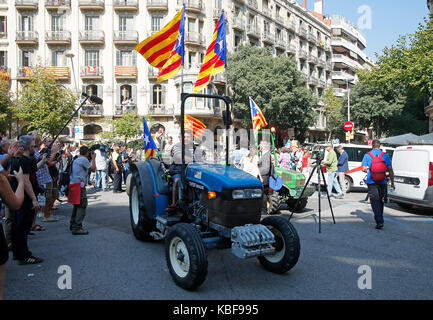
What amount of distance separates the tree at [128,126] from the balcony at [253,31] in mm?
17604

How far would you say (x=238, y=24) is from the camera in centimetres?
3600

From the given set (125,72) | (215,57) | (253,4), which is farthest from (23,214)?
(253,4)

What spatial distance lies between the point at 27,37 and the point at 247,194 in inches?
1388

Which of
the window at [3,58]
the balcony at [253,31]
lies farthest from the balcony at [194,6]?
the window at [3,58]

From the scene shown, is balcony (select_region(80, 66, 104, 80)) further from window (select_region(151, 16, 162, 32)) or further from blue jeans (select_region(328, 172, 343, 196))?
blue jeans (select_region(328, 172, 343, 196))

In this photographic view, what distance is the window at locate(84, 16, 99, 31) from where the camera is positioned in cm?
3222

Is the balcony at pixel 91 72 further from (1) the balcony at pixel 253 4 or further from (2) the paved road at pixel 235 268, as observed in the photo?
(2) the paved road at pixel 235 268

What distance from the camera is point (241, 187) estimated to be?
4.15 metres

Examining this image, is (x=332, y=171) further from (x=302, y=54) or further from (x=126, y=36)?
(x=302, y=54)

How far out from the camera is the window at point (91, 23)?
1268 inches

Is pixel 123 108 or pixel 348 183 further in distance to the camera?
pixel 123 108

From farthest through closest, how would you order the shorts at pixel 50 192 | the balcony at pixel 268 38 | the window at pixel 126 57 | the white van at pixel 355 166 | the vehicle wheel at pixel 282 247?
the balcony at pixel 268 38
the window at pixel 126 57
the white van at pixel 355 166
the shorts at pixel 50 192
the vehicle wheel at pixel 282 247
